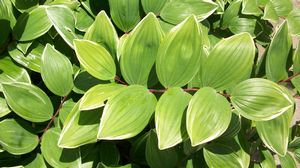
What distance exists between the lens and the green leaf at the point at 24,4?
1.30 m

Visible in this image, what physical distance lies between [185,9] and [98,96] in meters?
0.46

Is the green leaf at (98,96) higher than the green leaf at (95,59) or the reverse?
the reverse

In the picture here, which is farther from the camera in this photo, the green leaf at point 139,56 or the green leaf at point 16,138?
the green leaf at point 16,138

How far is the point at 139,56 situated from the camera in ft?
3.43

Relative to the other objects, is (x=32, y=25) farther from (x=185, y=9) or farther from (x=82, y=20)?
(x=185, y=9)

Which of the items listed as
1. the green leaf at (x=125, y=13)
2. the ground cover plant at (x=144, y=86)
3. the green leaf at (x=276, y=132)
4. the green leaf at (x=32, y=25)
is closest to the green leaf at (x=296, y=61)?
the ground cover plant at (x=144, y=86)

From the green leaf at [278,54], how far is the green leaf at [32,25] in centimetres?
65

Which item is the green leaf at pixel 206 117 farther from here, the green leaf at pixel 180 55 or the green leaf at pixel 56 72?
the green leaf at pixel 56 72

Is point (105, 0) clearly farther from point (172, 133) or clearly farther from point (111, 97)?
point (172, 133)

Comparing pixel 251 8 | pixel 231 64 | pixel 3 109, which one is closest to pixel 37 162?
pixel 3 109

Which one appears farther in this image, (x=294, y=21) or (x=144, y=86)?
(x=294, y=21)

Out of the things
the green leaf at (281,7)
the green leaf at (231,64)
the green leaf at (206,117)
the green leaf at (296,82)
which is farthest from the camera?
the green leaf at (281,7)

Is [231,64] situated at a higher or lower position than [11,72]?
higher

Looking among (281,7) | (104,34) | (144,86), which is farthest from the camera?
(281,7)
